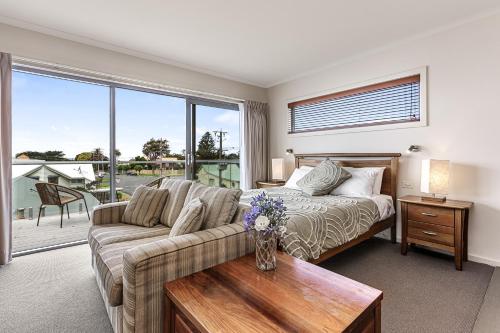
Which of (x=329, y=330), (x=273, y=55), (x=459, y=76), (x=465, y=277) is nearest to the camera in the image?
(x=329, y=330)

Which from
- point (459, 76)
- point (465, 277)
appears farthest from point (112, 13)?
point (465, 277)

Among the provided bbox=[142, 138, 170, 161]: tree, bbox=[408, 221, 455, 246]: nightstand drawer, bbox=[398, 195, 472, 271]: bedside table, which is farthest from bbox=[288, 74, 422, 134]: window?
bbox=[142, 138, 170, 161]: tree

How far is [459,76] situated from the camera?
9.21ft

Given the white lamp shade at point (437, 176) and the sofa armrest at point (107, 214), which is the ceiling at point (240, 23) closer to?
the white lamp shade at point (437, 176)

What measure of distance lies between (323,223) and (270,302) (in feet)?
4.21

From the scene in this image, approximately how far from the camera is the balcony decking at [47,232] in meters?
3.19

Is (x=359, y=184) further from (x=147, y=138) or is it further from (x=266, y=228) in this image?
(x=147, y=138)

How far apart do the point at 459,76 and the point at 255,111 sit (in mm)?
3051

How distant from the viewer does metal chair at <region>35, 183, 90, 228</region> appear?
339 centimetres

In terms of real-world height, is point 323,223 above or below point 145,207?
below

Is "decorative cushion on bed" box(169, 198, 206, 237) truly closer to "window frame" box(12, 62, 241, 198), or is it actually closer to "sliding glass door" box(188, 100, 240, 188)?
"window frame" box(12, 62, 241, 198)

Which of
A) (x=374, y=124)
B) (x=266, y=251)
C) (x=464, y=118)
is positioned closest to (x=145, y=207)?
(x=266, y=251)

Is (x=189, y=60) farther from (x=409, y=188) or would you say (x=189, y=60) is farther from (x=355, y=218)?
(x=409, y=188)

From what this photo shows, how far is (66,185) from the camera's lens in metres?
3.61
